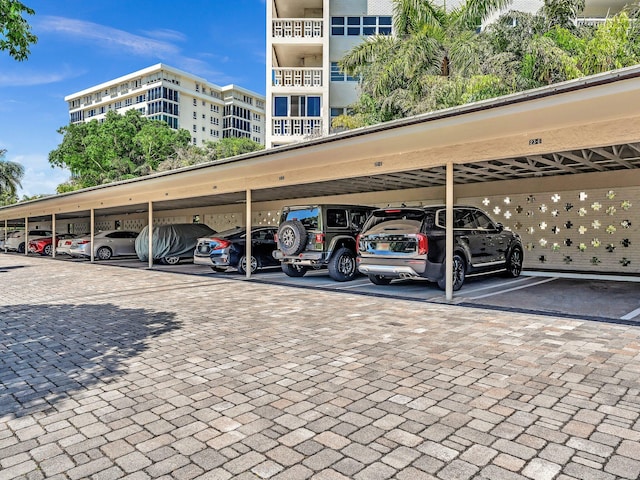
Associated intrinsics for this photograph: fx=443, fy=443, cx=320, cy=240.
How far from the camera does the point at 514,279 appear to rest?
10.9m

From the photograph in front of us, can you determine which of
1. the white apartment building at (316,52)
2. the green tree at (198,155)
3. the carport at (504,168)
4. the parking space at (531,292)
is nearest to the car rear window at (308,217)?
the carport at (504,168)

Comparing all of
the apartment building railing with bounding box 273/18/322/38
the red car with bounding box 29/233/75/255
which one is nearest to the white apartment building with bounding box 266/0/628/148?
the apartment building railing with bounding box 273/18/322/38

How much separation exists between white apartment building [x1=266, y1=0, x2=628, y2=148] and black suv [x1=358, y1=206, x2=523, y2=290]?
15974 mm

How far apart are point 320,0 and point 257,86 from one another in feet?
222

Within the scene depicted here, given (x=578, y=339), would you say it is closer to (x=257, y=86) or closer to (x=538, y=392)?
(x=538, y=392)

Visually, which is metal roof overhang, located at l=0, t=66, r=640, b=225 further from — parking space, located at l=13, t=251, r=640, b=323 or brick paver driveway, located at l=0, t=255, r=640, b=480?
brick paver driveway, located at l=0, t=255, r=640, b=480

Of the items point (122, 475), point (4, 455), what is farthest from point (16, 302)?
point (122, 475)

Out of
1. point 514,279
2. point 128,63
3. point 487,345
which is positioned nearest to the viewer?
point 487,345

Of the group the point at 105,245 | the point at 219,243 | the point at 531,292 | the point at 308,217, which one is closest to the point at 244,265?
the point at 219,243

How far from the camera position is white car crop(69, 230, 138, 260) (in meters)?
19.2

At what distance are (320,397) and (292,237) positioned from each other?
7093 millimetres

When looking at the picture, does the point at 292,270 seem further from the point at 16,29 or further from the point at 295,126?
the point at 295,126

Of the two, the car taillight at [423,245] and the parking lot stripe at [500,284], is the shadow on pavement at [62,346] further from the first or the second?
the parking lot stripe at [500,284]

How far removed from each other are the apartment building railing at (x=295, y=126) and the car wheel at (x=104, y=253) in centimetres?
1063
